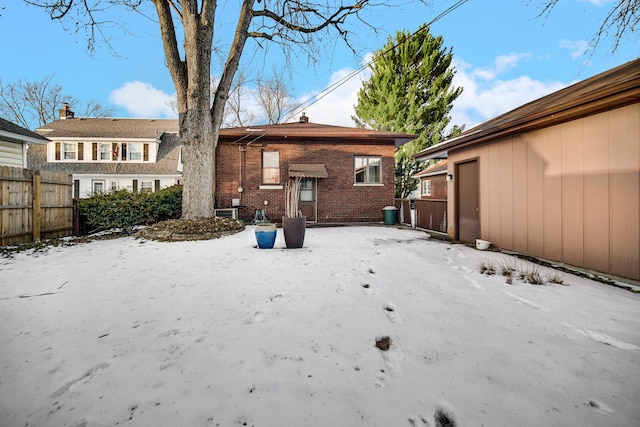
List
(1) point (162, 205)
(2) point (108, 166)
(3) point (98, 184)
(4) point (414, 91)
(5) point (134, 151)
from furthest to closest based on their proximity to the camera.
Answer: (5) point (134, 151) → (2) point (108, 166) → (3) point (98, 184) → (4) point (414, 91) → (1) point (162, 205)

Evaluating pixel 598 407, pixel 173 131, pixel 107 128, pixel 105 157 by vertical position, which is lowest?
pixel 598 407

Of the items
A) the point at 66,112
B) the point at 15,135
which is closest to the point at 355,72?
the point at 15,135

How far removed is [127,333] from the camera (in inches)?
92.3

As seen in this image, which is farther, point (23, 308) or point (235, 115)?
point (235, 115)

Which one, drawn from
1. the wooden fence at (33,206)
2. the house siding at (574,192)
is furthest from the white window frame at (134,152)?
the house siding at (574,192)

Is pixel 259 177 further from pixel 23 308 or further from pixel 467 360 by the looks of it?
pixel 467 360

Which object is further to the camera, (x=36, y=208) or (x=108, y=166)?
(x=108, y=166)

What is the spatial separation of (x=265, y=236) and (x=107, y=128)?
23941 mm

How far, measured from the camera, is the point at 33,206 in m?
6.66

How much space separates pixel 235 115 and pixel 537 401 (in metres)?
26.5

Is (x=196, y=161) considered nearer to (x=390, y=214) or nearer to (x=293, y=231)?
(x=293, y=231)

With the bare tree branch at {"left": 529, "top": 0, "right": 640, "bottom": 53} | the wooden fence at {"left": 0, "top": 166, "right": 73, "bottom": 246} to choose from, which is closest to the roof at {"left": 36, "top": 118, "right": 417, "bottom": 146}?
the wooden fence at {"left": 0, "top": 166, "right": 73, "bottom": 246}

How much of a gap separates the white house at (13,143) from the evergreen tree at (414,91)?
1687 cm

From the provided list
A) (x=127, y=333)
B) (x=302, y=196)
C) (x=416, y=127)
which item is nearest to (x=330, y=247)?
(x=127, y=333)
